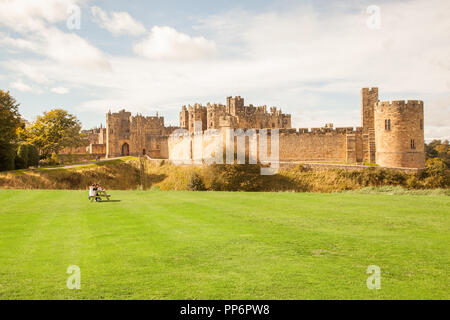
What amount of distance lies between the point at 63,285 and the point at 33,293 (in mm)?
516

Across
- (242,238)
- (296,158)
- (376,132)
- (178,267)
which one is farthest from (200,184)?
(178,267)

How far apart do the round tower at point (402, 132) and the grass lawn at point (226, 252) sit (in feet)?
78.5

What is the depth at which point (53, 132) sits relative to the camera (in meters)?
58.8

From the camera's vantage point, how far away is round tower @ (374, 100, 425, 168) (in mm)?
37125

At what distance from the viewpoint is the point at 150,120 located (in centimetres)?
7819

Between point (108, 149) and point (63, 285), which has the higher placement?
point (108, 149)

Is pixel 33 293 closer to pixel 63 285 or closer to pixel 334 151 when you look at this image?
pixel 63 285

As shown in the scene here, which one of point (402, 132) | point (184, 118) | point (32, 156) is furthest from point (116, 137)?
point (402, 132)

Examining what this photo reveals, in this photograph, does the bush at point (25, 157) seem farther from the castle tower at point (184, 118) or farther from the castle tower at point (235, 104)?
the castle tower at point (184, 118)

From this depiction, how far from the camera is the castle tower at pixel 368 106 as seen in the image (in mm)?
41969

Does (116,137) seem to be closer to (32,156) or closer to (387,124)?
(32,156)

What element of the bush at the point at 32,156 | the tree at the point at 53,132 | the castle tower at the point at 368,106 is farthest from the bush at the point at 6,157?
the castle tower at the point at 368,106

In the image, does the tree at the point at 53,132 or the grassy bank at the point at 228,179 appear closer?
the grassy bank at the point at 228,179

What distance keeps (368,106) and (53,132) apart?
44.4 metres
